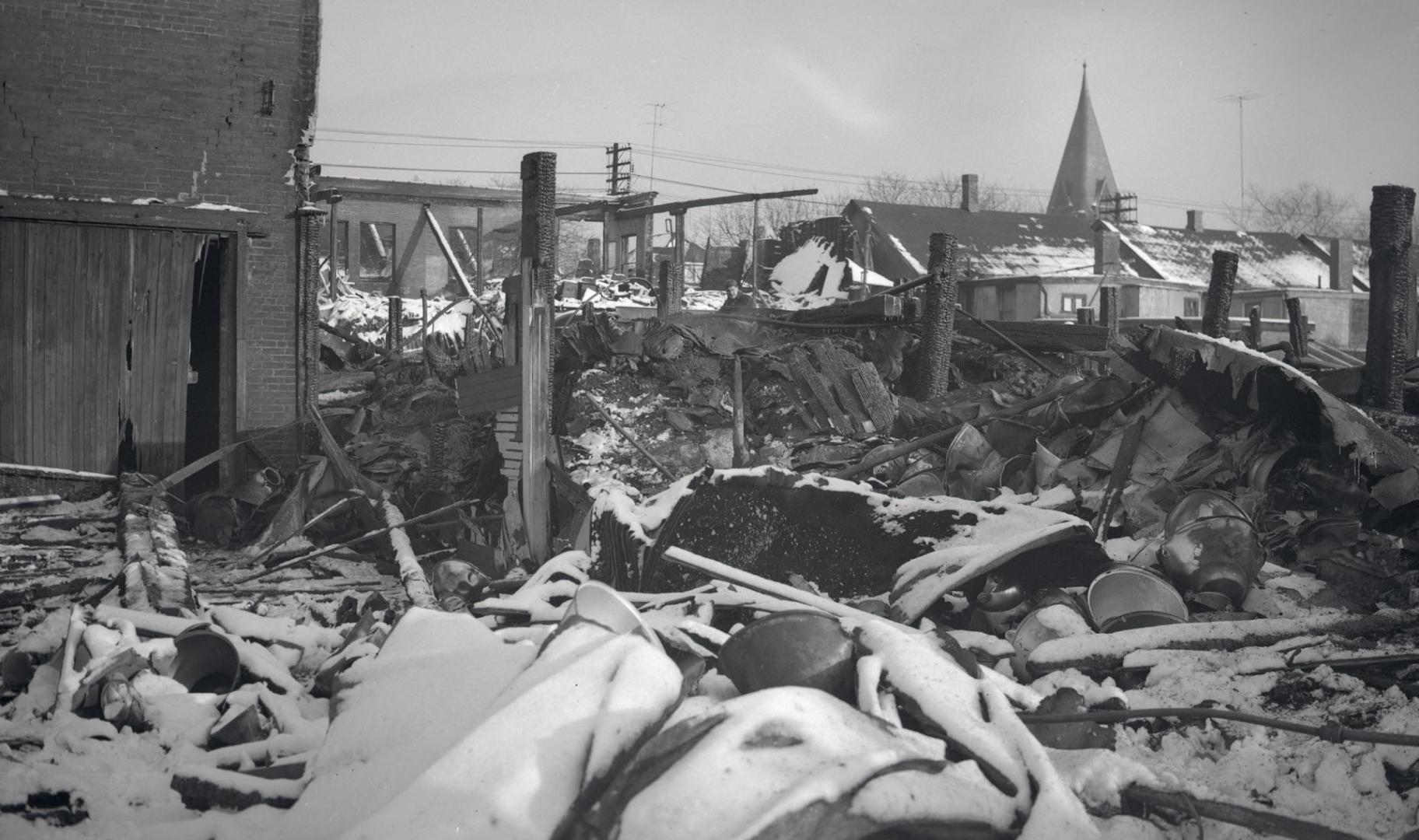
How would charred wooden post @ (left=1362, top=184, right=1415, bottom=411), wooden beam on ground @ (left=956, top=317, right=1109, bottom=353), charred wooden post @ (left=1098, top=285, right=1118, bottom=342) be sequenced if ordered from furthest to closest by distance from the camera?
charred wooden post @ (left=1098, top=285, right=1118, bottom=342), wooden beam on ground @ (left=956, top=317, right=1109, bottom=353), charred wooden post @ (left=1362, top=184, right=1415, bottom=411)

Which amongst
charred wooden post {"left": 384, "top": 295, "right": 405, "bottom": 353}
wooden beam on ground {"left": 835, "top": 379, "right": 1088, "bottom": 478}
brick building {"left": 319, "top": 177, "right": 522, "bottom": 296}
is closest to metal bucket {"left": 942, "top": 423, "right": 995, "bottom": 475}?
wooden beam on ground {"left": 835, "top": 379, "right": 1088, "bottom": 478}

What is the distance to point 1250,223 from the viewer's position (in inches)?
2410

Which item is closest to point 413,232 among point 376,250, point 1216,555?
point 376,250

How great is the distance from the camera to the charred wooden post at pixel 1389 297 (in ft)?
28.4

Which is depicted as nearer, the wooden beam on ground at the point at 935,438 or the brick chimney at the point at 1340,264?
the wooden beam on ground at the point at 935,438

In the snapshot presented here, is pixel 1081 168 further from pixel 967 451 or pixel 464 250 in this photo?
pixel 967 451

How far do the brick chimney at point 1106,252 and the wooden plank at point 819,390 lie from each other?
89.2ft

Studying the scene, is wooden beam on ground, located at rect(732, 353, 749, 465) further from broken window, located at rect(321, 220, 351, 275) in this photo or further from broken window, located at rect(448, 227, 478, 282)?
broken window, located at rect(321, 220, 351, 275)

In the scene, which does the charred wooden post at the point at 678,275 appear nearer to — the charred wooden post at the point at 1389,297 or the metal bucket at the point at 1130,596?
the charred wooden post at the point at 1389,297

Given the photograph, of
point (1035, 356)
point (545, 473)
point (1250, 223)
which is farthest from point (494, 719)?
point (1250, 223)

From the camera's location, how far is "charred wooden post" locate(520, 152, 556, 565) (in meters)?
9.76

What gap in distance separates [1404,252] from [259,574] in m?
9.73

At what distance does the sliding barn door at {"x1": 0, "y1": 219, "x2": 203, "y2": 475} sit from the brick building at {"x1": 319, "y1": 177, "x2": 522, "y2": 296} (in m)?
27.1

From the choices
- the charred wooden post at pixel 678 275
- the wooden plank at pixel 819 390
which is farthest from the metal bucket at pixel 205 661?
the charred wooden post at pixel 678 275
